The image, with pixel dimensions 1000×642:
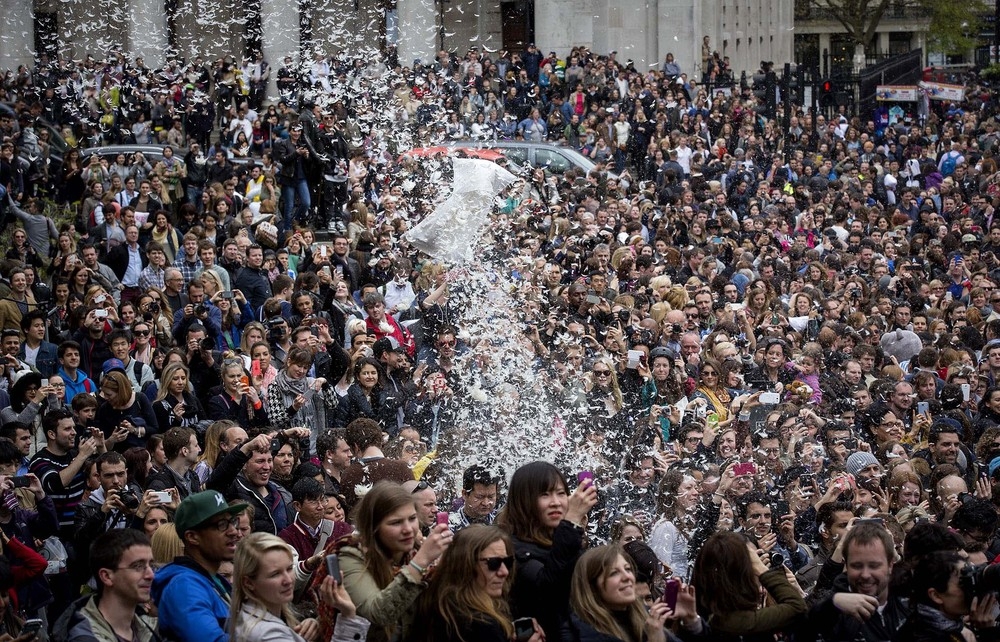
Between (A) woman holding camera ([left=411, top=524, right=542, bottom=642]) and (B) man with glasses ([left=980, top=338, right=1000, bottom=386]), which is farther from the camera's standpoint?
(B) man with glasses ([left=980, top=338, right=1000, bottom=386])

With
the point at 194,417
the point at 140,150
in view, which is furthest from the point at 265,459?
the point at 140,150

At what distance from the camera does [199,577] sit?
18.4 ft

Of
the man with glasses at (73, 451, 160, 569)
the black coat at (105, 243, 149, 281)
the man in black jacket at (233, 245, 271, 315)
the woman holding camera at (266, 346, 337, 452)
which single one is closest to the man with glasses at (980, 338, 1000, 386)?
the woman holding camera at (266, 346, 337, 452)

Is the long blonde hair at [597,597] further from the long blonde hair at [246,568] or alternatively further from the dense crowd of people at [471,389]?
the long blonde hair at [246,568]

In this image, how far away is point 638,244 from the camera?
17156 millimetres

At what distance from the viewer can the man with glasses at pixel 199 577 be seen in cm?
545

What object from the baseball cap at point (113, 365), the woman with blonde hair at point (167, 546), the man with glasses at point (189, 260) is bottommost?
the woman with blonde hair at point (167, 546)

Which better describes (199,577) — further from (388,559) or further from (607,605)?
(607,605)

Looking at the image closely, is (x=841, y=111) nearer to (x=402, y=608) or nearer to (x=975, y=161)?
(x=975, y=161)

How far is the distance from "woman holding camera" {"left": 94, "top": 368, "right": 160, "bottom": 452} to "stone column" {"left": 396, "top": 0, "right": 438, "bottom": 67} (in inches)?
901

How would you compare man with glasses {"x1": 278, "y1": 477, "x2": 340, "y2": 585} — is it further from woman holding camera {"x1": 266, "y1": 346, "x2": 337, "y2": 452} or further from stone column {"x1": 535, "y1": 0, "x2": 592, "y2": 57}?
stone column {"x1": 535, "y1": 0, "x2": 592, "y2": 57}

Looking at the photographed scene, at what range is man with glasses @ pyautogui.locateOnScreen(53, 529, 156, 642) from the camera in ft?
18.5

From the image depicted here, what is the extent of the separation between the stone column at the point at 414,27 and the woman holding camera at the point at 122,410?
75.1 feet

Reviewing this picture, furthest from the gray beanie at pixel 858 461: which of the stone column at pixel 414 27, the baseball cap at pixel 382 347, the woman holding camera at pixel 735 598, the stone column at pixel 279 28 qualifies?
the stone column at pixel 414 27
